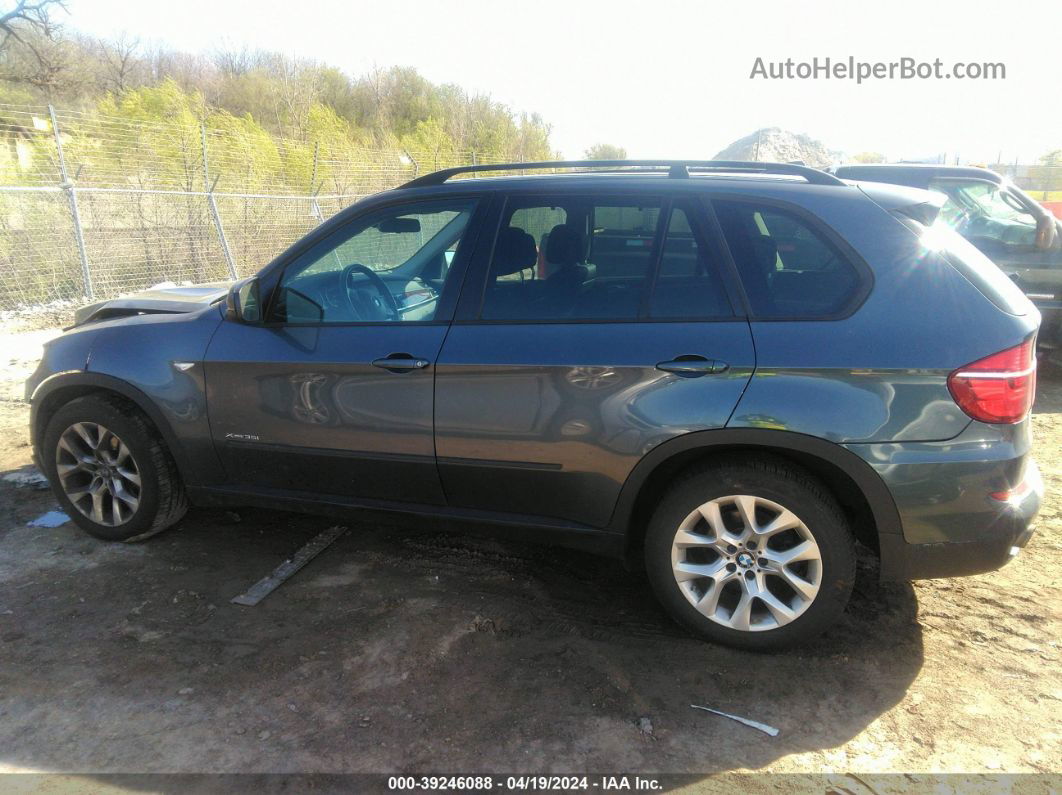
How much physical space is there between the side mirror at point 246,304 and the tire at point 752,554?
203 centimetres

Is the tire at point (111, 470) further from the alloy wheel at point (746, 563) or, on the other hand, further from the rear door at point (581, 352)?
the alloy wheel at point (746, 563)

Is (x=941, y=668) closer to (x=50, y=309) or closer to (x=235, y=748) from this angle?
(x=235, y=748)

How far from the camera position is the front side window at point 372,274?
334 cm

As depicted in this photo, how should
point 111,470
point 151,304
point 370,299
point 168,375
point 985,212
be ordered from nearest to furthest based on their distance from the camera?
point 370,299 → point 168,375 → point 111,470 → point 151,304 → point 985,212

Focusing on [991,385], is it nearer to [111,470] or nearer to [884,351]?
[884,351]

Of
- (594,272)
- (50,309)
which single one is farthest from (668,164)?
(50,309)

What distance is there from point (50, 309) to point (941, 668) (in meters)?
10.8

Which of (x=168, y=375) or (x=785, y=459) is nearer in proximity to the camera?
(x=785, y=459)

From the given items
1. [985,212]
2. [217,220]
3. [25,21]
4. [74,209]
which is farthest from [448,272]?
[25,21]

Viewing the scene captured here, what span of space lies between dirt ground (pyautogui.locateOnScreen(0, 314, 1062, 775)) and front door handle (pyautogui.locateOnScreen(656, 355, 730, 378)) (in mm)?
1123

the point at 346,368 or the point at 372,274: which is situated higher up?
the point at 372,274

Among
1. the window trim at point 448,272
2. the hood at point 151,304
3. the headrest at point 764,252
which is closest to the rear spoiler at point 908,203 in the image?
the headrest at point 764,252

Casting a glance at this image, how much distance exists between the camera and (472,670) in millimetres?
2838

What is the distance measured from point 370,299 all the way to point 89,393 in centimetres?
159
